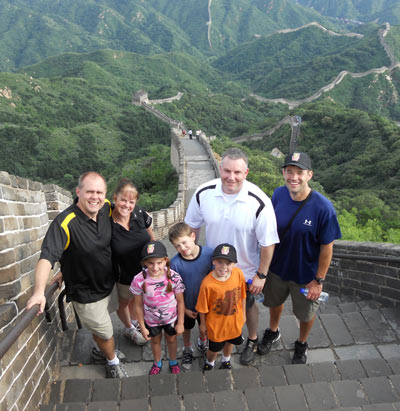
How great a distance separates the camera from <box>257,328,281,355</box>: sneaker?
10.3 ft

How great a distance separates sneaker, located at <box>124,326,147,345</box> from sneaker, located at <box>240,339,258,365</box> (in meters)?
0.97

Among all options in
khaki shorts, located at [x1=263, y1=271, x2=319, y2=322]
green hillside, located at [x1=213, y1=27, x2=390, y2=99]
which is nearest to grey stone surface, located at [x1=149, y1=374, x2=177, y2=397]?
khaki shorts, located at [x1=263, y1=271, x2=319, y2=322]

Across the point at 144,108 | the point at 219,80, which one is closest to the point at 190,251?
the point at 144,108

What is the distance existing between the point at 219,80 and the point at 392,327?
102172 mm

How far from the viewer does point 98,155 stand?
38938 millimetres

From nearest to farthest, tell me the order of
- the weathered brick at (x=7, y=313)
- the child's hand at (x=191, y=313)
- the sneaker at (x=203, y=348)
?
the weathered brick at (x=7, y=313) < the child's hand at (x=191, y=313) < the sneaker at (x=203, y=348)

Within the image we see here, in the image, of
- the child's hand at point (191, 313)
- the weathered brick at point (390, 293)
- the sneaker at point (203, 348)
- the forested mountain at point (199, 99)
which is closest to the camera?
the child's hand at point (191, 313)

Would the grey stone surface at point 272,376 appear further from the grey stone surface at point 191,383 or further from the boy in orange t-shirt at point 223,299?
the grey stone surface at point 191,383

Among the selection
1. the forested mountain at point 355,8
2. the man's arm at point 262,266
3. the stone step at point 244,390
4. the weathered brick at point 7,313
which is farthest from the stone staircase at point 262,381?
the forested mountain at point 355,8

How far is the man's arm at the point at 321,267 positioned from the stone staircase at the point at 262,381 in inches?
23.5

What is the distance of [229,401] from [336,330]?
1648mm

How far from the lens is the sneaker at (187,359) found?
9.88 feet

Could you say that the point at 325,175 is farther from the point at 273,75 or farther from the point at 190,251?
the point at 273,75

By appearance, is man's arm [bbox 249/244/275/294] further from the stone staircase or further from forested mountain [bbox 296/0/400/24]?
forested mountain [bbox 296/0/400/24]
